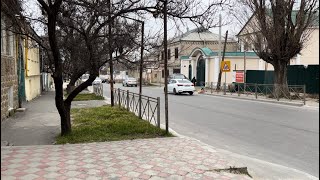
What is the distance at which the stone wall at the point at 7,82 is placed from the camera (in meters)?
11.2

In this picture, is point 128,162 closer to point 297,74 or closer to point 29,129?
point 29,129

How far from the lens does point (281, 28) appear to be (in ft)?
68.4

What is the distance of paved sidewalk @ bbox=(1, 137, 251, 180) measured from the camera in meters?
5.15

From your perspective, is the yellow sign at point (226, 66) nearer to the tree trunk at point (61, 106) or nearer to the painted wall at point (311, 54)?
the painted wall at point (311, 54)

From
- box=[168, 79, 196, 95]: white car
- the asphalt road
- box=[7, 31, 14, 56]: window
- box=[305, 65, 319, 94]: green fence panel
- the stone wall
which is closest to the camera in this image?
the asphalt road

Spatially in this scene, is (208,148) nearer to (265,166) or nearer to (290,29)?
(265,166)

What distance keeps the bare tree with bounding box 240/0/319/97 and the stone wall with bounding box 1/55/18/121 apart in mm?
14962

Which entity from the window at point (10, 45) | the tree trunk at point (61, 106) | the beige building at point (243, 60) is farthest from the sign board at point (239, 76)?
the tree trunk at point (61, 106)

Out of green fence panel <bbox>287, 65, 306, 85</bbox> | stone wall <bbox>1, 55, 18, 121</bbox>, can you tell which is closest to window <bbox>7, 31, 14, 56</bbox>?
stone wall <bbox>1, 55, 18, 121</bbox>

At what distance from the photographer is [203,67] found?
39562mm

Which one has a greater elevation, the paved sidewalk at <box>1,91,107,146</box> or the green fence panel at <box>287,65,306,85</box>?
the green fence panel at <box>287,65,306,85</box>

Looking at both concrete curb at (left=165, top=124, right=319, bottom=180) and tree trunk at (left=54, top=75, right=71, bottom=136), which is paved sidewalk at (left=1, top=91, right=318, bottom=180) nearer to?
concrete curb at (left=165, top=124, right=319, bottom=180)

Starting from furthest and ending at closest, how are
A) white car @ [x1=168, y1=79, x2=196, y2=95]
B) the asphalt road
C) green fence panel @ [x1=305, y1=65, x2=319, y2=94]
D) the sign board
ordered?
the sign board → white car @ [x1=168, y1=79, x2=196, y2=95] → green fence panel @ [x1=305, y1=65, x2=319, y2=94] → the asphalt road

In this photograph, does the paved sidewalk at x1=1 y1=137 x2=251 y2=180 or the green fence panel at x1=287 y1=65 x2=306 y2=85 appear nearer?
the paved sidewalk at x1=1 y1=137 x2=251 y2=180
